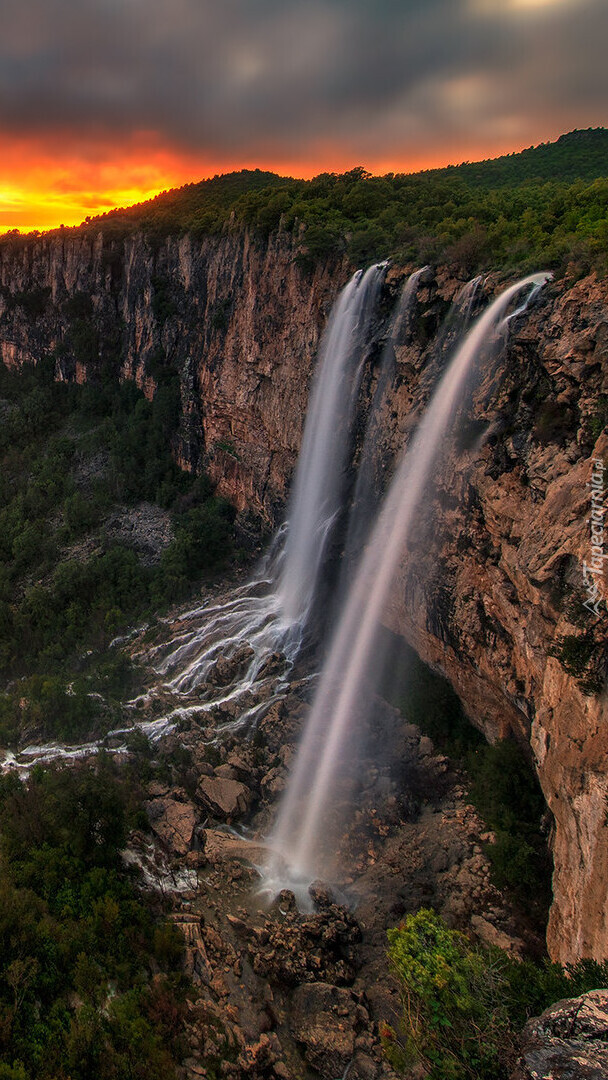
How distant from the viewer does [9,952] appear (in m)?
9.42

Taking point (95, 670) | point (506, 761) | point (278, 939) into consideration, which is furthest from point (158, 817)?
point (95, 670)

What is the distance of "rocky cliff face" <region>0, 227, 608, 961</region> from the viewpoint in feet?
27.2

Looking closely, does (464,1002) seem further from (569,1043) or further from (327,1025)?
(327,1025)

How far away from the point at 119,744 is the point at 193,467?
58.6 ft

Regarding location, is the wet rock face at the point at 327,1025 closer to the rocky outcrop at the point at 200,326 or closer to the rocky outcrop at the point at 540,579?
the rocky outcrop at the point at 540,579

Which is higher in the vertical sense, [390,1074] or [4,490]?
[4,490]

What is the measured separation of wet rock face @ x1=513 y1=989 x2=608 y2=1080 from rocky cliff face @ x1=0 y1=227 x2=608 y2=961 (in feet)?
8.53

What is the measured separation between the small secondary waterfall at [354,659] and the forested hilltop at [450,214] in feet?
8.81

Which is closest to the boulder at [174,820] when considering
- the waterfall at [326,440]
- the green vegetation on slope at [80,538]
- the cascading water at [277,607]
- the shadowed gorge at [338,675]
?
the shadowed gorge at [338,675]

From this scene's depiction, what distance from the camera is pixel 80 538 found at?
102ft

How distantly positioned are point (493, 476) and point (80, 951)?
39.3ft

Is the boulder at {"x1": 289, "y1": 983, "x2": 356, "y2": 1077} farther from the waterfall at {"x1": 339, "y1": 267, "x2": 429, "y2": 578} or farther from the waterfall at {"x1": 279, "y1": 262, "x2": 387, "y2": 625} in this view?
the waterfall at {"x1": 279, "y1": 262, "x2": 387, "y2": 625}

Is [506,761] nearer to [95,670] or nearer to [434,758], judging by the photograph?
[434,758]

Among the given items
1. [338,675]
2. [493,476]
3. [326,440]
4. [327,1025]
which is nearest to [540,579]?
[493,476]
